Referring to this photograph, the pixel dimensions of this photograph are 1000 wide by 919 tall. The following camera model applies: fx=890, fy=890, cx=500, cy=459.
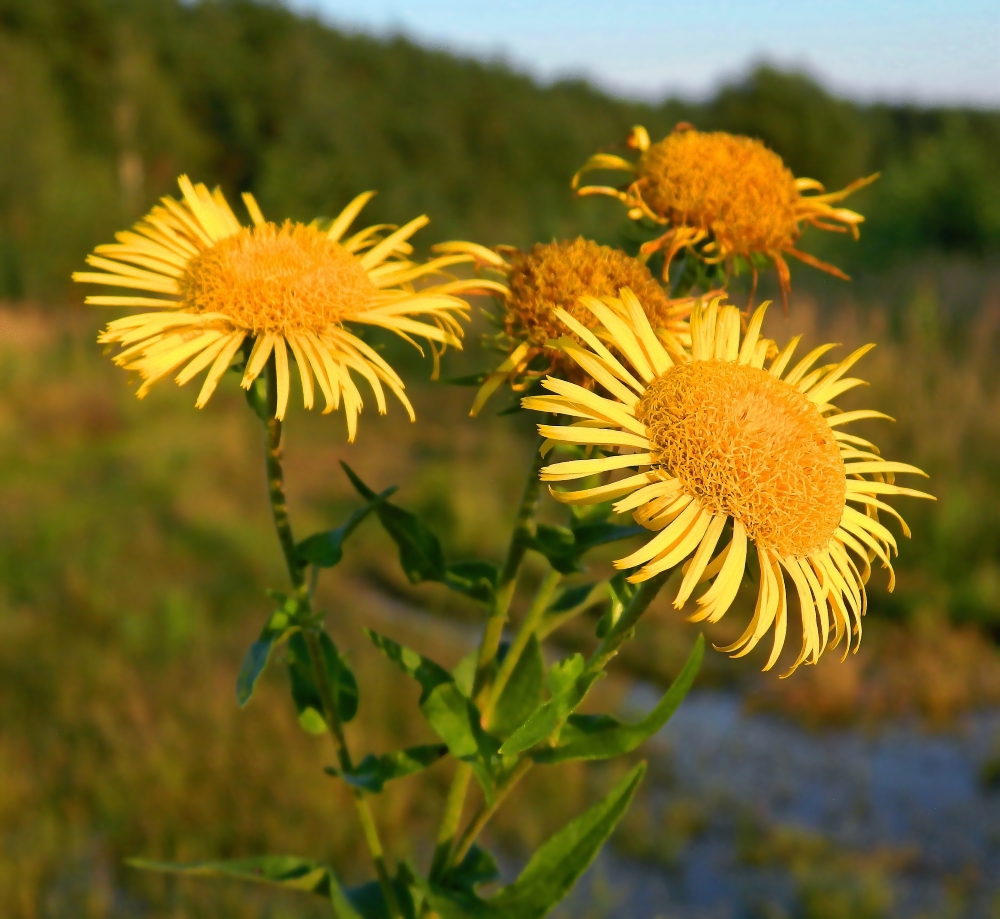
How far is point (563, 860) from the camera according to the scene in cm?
135

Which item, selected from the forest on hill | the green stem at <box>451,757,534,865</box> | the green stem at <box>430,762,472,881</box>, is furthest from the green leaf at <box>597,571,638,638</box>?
the forest on hill

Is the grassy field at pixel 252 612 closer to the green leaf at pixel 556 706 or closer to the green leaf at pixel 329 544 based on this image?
A: the green leaf at pixel 329 544

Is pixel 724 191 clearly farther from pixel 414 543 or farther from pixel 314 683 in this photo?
pixel 314 683

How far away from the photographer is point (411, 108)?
94.2 feet

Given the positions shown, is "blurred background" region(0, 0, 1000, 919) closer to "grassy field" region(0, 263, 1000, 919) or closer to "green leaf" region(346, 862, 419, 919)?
"grassy field" region(0, 263, 1000, 919)

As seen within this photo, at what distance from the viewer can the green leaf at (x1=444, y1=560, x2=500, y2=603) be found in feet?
4.77

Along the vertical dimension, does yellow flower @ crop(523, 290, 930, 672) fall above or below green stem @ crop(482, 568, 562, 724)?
above

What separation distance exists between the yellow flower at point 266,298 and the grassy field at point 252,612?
3.21m

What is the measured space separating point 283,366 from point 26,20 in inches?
1265

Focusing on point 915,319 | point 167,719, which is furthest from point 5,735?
point 915,319

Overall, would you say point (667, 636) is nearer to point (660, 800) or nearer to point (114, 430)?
point (660, 800)

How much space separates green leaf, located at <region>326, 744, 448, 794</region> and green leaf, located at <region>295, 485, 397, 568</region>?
32cm

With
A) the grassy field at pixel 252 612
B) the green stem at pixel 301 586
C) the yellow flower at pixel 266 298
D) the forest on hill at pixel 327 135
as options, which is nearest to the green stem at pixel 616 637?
the green stem at pixel 301 586

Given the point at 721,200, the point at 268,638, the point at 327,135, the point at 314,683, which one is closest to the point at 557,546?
the point at 268,638
